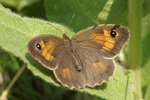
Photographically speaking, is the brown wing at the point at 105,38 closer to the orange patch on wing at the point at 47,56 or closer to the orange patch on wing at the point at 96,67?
the orange patch on wing at the point at 96,67

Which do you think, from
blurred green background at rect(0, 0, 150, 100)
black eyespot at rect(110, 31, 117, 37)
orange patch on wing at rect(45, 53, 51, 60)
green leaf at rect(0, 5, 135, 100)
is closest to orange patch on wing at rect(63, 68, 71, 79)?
green leaf at rect(0, 5, 135, 100)

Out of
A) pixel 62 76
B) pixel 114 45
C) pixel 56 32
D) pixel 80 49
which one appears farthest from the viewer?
pixel 56 32

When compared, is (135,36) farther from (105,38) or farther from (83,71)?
(83,71)

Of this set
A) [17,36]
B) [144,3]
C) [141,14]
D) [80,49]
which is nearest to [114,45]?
[80,49]

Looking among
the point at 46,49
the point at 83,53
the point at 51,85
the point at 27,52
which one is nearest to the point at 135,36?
the point at 83,53

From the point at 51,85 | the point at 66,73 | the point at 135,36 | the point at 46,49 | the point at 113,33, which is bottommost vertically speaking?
the point at 66,73

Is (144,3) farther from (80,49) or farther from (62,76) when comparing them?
(62,76)
